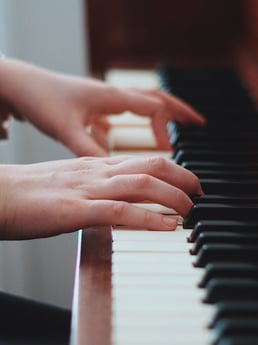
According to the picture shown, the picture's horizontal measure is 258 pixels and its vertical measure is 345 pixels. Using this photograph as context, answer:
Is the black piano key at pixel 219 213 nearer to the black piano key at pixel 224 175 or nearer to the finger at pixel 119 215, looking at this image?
the finger at pixel 119 215

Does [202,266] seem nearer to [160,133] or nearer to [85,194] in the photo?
[85,194]

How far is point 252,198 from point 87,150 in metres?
0.32

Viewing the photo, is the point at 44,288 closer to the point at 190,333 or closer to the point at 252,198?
the point at 252,198

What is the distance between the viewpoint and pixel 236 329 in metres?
0.68

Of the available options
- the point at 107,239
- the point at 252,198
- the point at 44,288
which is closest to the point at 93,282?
the point at 107,239

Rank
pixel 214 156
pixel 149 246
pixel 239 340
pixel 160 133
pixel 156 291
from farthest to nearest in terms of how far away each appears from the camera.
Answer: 1. pixel 160 133
2. pixel 214 156
3. pixel 149 246
4. pixel 156 291
5. pixel 239 340

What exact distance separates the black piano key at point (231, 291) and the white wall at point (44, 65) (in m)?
1.21

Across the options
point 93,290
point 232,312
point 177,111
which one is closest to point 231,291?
point 232,312

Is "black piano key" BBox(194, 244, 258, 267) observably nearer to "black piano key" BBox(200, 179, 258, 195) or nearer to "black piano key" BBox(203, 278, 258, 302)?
"black piano key" BBox(203, 278, 258, 302)

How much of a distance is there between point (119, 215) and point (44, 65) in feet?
4.71

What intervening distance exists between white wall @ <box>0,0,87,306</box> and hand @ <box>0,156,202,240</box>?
0.99m

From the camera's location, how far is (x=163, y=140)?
4.42 ft

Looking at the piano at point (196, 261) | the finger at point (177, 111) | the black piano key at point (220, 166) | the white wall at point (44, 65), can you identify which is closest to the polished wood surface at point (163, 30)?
the white wall at point (44, 65)

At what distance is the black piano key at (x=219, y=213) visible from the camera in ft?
3.13
